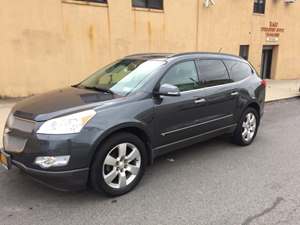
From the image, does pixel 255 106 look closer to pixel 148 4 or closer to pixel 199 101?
pixel 199 101

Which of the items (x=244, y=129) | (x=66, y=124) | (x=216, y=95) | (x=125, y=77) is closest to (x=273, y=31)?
(x=244, y=129)

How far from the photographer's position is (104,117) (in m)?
3.22

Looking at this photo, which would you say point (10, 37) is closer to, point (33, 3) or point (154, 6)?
point (33, 3)

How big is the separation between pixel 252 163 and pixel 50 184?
117 inches

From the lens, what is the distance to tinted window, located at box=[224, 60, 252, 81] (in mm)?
5090

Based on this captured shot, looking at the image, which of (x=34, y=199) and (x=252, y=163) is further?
(x=252, y=163)

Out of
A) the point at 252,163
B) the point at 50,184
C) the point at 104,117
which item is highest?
the point at 104,117

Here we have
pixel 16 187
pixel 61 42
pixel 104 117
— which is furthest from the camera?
pixel 61 42

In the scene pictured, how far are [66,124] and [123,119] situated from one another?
0.64 meters

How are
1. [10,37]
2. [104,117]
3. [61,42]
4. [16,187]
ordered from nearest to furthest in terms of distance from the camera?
[104,117] < [16,187] < [10,37] < [61,42]

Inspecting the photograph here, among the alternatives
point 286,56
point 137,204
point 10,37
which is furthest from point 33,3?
point 286,56

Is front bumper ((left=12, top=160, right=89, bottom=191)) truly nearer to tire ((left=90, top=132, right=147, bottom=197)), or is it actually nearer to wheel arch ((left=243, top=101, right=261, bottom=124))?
tire ((left=90, top=132, right=147, bottom=197))

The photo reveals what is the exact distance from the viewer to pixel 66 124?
306 centimetres

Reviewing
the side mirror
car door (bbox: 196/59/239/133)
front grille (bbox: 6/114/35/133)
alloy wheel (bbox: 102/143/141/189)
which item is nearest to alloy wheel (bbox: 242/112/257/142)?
car door (bbox: 196/59/239/133)
